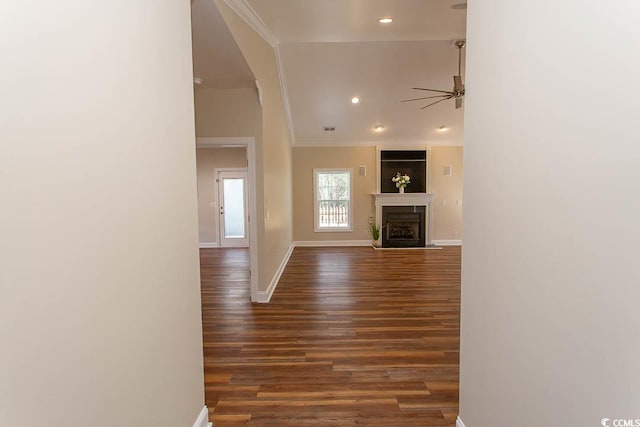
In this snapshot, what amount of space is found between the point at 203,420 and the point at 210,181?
756 centimetres

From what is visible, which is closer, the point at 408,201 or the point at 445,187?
the point at 408,201

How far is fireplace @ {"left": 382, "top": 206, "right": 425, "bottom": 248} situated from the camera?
344 inches

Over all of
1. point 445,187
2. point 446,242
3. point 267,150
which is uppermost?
point 267,150

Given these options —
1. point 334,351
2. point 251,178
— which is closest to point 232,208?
point 251,178

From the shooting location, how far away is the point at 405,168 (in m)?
8.95

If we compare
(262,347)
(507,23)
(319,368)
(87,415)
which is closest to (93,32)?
(87,415)

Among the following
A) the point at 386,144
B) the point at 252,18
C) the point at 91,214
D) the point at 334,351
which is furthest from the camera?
the point at 386,144

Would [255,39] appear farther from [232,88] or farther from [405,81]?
[405,81]

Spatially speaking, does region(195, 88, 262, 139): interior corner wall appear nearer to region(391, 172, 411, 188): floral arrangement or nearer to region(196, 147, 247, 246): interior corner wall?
region(196, 147, 247, 246): interior corner wall

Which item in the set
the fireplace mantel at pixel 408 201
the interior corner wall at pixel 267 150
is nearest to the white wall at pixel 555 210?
the interior corner wall at pixel 267 150

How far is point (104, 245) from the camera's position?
1.13 m

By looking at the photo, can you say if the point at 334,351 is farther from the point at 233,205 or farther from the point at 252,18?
the point at 233,205

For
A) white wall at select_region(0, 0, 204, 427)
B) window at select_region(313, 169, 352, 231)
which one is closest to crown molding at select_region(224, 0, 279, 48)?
white wall at select_region(0, 0, 204, 427)

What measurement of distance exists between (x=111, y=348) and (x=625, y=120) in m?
1.63
